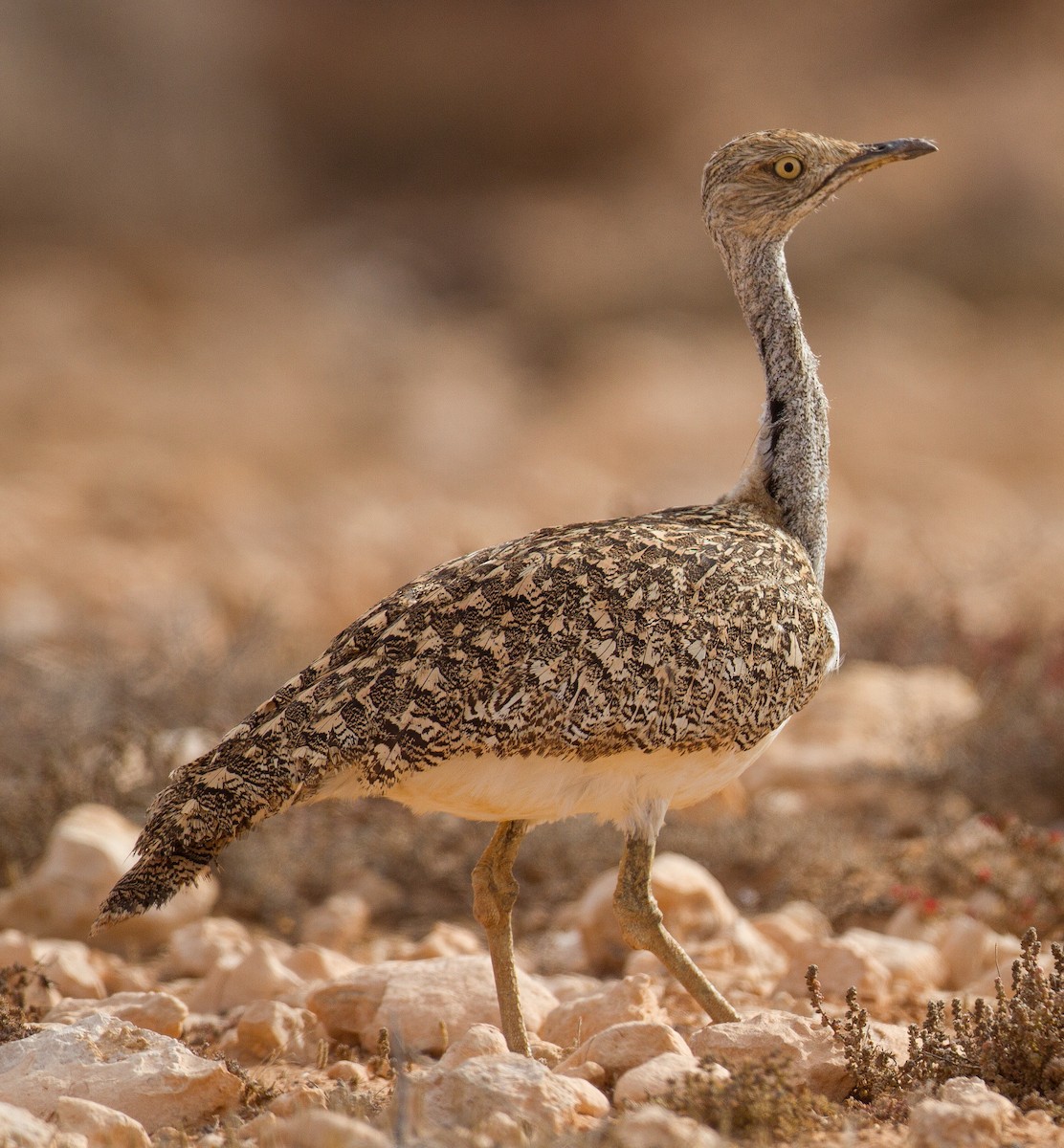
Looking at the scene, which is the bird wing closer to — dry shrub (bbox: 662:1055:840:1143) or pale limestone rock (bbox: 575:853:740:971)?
dry shrub (bbox: 662:1055:840:1143)

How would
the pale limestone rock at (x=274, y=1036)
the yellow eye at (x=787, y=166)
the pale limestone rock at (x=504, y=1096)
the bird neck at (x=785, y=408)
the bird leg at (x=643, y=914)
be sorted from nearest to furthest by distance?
1. the pale limestone rock at (x=504, y=1096)
2. the bird leg at (x=643, y=914)
3. the pale limestone rock at (x=274, y=1036)
4. the bird neck at (x=785, y=408)
5. the yellow eye at (x=787, y=166)

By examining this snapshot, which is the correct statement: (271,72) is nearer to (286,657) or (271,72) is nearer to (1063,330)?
(1063,330)

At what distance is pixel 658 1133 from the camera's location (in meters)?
2.76

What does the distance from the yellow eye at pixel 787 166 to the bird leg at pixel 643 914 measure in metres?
2.01

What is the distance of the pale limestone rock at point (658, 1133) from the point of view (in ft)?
8.86

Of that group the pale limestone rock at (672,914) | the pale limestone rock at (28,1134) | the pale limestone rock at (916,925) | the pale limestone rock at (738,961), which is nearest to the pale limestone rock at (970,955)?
the pale limestone rock at (916,925)

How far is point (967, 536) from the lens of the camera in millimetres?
11320

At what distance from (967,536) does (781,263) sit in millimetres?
7218

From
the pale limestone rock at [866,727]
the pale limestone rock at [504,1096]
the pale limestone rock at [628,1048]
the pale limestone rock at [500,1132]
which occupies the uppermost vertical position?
the pale limestone rock at [866,727]

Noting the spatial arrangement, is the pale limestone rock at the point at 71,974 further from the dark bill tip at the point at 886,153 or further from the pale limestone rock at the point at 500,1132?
the dark bill tip at the point at 886,153

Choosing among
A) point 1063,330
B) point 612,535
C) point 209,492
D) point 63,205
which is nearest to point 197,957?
point 612,535

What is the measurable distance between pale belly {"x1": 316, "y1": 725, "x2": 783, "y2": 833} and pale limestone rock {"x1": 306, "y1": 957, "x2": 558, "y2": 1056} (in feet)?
1.96

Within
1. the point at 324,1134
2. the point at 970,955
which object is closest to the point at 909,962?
the point at 970,955

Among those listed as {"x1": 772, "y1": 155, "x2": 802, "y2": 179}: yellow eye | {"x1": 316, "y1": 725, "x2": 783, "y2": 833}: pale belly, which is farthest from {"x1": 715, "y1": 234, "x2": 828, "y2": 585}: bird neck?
{"x1": 316, "y1": 725, "x2": 783, "y2": 833}: pale belly
